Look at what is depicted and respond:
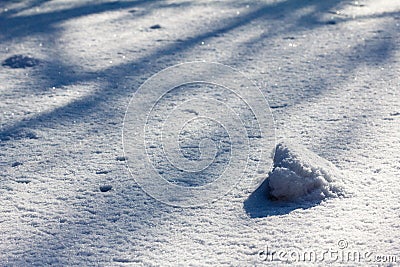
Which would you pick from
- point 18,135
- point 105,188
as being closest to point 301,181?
point 105,188

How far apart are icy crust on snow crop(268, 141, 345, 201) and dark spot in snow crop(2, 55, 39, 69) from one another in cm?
173

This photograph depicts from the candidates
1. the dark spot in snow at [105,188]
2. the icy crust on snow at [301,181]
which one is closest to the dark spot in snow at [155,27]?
the dark spot in snow at [105,188]

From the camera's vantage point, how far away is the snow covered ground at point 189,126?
5.53 feet

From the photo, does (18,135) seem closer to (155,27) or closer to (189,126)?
(189,126)

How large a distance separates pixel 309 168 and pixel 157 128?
0.76 meters

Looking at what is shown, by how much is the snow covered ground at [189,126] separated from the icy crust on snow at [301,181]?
3 centimetres

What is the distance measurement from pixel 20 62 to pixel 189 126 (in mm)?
1230

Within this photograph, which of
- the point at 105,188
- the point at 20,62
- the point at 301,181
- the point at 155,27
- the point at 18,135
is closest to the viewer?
the point at 301,181

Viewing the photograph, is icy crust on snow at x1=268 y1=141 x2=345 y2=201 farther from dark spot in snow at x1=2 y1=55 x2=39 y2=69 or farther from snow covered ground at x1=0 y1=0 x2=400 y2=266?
dark spot in snow at x1=2 y1=55 x2=39 y2=69

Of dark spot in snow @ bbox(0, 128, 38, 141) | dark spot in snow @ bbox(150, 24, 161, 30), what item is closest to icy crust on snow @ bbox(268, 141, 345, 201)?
dark spot in snow @ bbox(0, 128, 38, 141)

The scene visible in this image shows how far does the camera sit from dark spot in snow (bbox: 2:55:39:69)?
10.1 feet

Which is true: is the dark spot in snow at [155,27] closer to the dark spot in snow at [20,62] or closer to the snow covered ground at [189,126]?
the snow covered ground at [189,126]

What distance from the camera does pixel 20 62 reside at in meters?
3.13

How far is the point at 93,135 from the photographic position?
2.36 m
